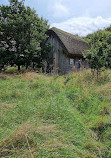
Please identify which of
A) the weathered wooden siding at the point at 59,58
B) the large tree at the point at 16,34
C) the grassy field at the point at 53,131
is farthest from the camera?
the weathered wooden siding at the point at 59,58

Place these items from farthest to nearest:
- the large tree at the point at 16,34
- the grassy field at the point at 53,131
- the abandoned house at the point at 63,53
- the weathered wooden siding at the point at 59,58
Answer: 1. the weathered wooden siding at the point at 59,58
2. the abandoned house at the point at 63,53
3. the large tree at the point at 16,34
4. the grassy field at the point at 53,131

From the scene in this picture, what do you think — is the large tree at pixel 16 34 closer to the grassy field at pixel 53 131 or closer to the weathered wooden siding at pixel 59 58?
the weathered wooden siding at pixel 59 58

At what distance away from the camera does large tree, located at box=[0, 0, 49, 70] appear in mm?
9500

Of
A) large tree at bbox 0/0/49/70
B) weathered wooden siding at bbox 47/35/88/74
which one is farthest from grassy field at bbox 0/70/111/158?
weathered wooden siding at bbox 47/35/88/74

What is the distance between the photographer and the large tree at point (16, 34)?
950cm

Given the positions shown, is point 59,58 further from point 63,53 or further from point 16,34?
point 16,34

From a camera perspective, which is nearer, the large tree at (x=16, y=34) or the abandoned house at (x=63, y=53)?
the large tree at (x=16, y=34)

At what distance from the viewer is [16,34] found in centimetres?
963

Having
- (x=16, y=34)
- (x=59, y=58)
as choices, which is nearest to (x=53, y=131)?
(x=16, y=34)

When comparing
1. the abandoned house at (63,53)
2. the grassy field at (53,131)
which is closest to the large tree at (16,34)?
the abandoned house at (63,53)

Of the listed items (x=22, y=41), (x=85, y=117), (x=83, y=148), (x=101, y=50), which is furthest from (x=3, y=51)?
(x=83, y=148)

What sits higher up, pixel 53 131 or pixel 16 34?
pixel 16 34

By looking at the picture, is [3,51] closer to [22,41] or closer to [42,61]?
[22,41]

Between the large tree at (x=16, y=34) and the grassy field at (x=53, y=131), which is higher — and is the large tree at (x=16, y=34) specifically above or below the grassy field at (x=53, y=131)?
above
